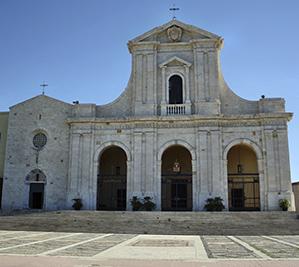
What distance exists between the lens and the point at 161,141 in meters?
30.7

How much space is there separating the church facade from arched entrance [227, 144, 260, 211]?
0.08 meters

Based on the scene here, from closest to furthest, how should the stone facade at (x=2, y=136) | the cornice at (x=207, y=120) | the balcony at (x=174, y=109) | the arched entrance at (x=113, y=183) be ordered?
the cornice at (x=207, y=120) < the balcony at (x=174, y=109) < the arched entrance at (x=113, y=183) < the stone facade at (x=2, y=136)

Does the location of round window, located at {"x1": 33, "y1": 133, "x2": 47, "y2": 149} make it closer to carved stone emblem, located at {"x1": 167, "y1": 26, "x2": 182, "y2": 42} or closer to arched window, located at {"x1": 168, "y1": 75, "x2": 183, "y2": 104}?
arched window, located at {"x1": 168, "y1": 75, "x2": 183, "y2": 104}

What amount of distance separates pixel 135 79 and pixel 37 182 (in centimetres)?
1203

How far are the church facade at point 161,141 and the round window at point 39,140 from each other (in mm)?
86

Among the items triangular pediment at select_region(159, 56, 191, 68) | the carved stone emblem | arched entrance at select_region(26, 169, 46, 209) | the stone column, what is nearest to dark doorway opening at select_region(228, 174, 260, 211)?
the stone column

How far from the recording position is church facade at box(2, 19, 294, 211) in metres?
29.6

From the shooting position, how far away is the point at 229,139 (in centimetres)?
3017

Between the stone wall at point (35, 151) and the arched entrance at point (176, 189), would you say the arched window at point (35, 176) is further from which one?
the arched entrance at point (176, 189)

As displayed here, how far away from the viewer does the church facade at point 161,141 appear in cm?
2958

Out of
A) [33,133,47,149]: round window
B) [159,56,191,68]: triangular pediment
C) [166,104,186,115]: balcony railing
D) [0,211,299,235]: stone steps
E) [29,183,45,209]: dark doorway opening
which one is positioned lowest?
[0,211,299,235]: stone steps

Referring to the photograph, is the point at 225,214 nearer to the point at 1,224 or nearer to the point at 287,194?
the point at 287,194

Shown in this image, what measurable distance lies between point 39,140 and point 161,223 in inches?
598

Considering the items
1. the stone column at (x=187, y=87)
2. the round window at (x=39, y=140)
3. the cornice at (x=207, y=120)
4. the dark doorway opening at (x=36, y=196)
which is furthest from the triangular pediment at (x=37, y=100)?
the stone column at (x=187, y=87)
